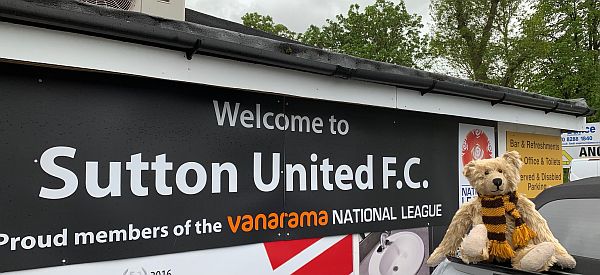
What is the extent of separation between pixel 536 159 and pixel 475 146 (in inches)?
53.5

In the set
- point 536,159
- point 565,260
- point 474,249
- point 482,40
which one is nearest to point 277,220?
point 474,249

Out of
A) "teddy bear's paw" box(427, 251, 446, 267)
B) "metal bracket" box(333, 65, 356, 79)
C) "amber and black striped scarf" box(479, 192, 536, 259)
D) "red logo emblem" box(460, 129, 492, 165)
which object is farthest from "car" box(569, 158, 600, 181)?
"metal bracket" box(333, 65, 356, 79)

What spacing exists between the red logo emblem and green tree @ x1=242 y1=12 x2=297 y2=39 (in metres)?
25.3

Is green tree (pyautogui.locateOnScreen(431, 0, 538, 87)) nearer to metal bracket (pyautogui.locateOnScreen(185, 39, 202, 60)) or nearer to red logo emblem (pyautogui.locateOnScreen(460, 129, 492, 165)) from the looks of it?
red logo emblem (pyautogui.locateOnScreen(460, 129, 492, 165))

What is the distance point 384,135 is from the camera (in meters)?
4.70

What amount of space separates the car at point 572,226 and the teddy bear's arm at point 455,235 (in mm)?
182

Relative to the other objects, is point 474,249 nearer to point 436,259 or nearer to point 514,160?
point 436,259

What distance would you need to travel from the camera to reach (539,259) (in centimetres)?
317

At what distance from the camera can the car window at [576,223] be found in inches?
131

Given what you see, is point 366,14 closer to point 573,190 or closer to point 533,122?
point 533,122

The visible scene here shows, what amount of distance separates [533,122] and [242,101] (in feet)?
12.0

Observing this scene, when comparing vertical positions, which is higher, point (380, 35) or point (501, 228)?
point (380, 35)

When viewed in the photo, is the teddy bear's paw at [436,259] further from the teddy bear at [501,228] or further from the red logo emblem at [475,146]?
the red logo emblem at [475,146]

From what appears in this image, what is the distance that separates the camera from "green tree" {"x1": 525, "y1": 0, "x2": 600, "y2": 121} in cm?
2080
